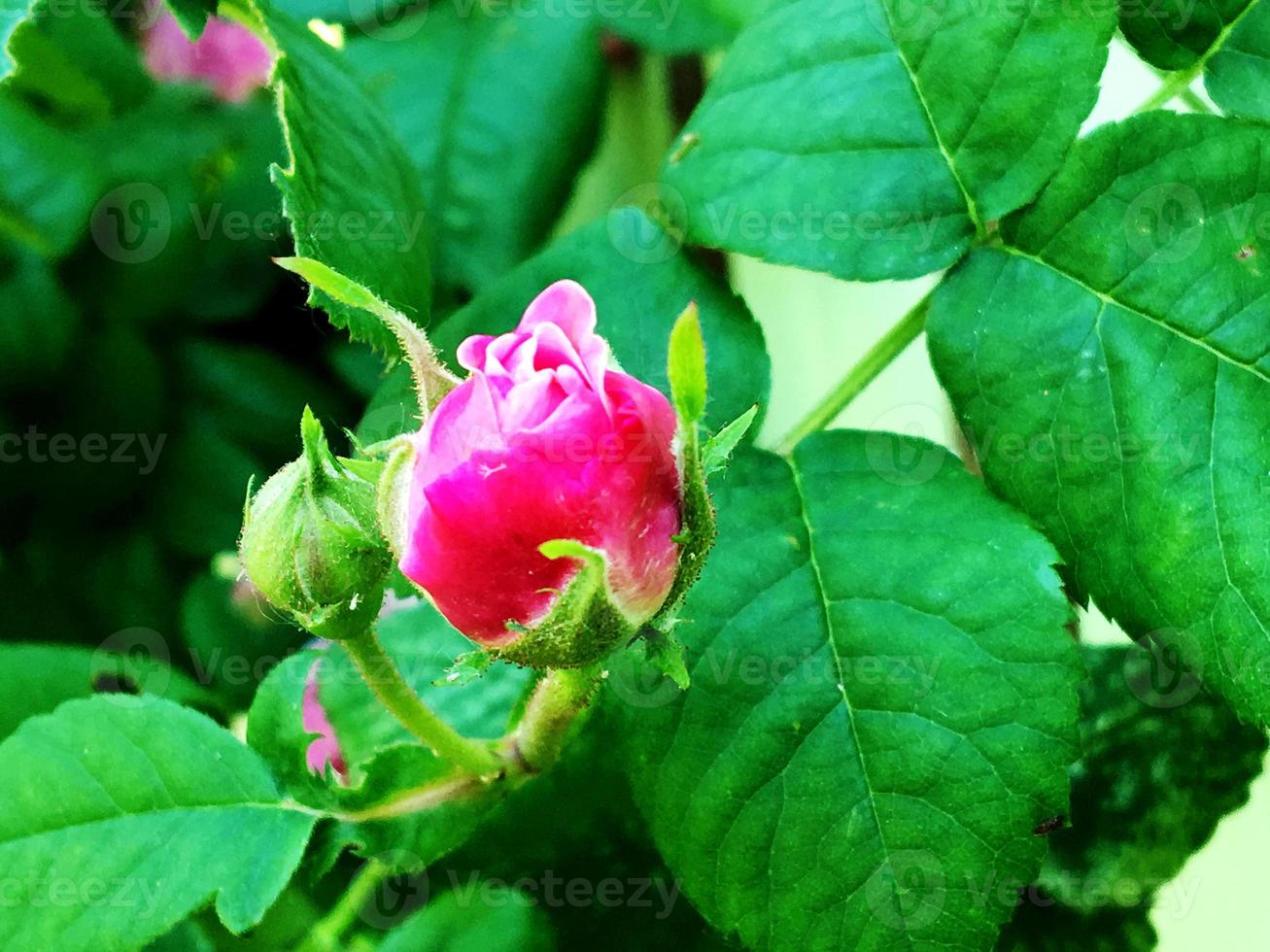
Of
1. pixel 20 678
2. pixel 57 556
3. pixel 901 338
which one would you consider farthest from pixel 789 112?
pixel 57 556

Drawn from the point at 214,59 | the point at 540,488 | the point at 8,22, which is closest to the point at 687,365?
the point at 540,488

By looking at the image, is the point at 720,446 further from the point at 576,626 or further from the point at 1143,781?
the point at 1143,781

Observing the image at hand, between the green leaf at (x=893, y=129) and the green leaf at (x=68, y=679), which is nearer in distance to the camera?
the green leaf at (x=893, y=129)

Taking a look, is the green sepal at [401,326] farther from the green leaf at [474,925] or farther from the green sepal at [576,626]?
the green leaf at [474,925]

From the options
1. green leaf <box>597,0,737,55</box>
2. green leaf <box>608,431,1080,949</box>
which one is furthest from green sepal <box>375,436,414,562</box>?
green leaf <box>597,0,737,55</box>

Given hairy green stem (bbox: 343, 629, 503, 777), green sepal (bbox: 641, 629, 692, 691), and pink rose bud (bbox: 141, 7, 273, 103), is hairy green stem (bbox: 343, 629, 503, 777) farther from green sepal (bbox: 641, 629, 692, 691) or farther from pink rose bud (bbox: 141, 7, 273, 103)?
pink rose bud (bbox: 141, 7, 273, 103)

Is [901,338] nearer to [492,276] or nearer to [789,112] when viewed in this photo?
[789,112]

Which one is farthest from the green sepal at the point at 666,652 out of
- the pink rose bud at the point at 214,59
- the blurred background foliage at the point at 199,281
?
the pink rose bud at the point at 214,59
